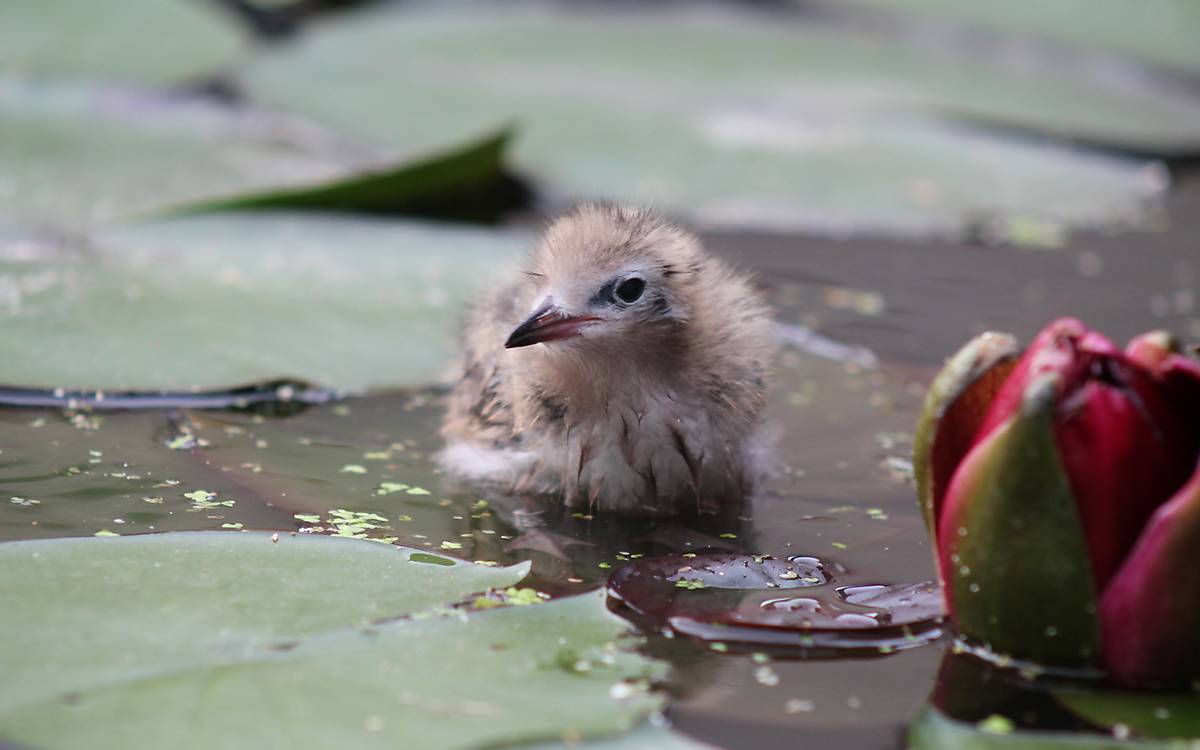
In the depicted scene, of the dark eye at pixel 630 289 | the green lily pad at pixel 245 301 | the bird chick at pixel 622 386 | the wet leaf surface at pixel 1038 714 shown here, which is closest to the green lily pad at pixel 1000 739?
the wet leaf surface at pixel 1038 714

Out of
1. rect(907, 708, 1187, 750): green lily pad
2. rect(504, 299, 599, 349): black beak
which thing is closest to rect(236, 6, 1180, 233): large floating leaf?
rect(504, 299, 599, 349): black beak

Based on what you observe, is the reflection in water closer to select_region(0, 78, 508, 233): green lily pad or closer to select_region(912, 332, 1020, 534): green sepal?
select_region(912, 332, 1020, 534): green sepal

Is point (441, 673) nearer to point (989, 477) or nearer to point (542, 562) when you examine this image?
point (542, 562)

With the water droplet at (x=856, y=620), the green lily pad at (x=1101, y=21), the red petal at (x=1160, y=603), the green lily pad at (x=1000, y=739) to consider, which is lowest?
the green lily pad at (x=1000, y=739)

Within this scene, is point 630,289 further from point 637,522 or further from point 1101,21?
point 1101,21

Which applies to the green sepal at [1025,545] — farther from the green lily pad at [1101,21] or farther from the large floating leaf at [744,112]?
the green lily pad at [1101,21]

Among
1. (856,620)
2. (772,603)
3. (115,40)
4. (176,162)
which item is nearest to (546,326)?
(772,603)
